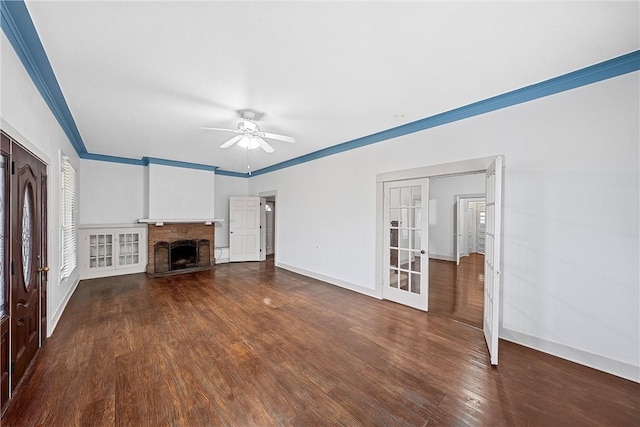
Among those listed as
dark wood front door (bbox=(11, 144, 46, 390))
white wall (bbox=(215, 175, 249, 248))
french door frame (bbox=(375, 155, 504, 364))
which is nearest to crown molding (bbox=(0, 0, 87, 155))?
dark wood front door (bbox=(11, 144, 46, 390))

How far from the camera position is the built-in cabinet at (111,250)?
5656mm

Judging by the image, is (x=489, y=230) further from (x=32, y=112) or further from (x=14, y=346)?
(x=32, y=112)

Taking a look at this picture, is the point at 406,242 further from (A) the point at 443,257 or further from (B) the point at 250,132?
(A) the point at 443,257

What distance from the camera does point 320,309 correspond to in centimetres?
389

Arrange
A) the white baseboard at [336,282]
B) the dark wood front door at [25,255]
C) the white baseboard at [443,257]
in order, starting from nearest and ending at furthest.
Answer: the dark wood front door at [25,255] < the white baseboard at [336,282] < the white baseboard at [443,257]

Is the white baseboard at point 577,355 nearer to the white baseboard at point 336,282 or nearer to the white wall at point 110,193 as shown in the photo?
the white baseboard at point 336,282

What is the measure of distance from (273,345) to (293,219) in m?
3.75

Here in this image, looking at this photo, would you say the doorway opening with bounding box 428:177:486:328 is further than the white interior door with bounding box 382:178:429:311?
Yes

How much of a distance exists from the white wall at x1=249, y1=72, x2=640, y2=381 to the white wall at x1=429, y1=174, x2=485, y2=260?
196 inches

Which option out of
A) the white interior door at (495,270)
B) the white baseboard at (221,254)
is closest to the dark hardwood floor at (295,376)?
the white interior door at (495,270)

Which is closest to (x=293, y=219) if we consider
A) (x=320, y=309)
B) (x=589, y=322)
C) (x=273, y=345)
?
(x=320, y=309)

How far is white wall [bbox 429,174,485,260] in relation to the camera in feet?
25.5

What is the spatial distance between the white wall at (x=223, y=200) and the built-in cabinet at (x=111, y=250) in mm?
1920

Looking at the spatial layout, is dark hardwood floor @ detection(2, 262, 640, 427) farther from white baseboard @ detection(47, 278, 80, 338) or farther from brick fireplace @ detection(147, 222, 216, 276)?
brick fireplace @ detection(147, 222, 216, 276)
